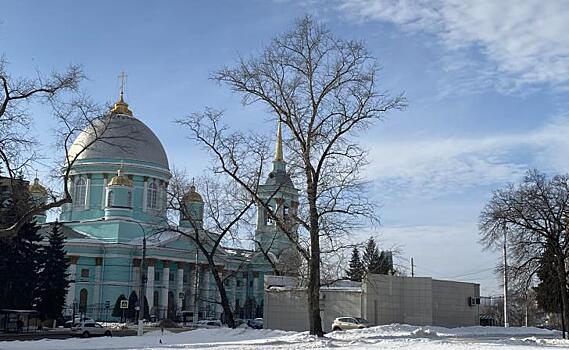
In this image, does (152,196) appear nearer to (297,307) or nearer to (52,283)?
(52,283)

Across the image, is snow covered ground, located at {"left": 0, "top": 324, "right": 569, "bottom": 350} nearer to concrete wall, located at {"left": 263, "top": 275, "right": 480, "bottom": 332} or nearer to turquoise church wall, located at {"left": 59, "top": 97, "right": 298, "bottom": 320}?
concrete wall, located at {"left": 263, "top": 275, "right": 480, "bottom": 332}

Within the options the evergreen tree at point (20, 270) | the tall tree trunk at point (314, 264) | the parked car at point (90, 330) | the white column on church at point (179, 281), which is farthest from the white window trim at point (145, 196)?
the tall tree trunk at point (314, 264)

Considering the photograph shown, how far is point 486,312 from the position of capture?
92.1 meters

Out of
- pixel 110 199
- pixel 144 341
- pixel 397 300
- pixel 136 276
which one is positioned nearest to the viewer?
pixel 144 341

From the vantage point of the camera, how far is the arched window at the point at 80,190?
8256 cm

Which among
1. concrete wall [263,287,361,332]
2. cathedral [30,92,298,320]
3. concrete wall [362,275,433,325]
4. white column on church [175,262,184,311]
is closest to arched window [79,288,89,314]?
cathedral [30,92,298,320]

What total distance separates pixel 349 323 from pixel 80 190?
48301mm

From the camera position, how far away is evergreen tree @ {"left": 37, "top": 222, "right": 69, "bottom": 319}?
59.4m

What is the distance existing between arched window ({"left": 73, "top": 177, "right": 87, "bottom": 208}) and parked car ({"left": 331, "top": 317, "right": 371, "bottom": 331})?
46415 mm

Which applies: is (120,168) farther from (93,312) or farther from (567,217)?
(567,217)

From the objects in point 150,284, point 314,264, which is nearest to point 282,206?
point 314,264

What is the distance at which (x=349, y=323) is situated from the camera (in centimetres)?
4266

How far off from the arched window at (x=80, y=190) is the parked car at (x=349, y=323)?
46.4 m

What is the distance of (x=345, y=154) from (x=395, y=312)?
16010 millimetres
